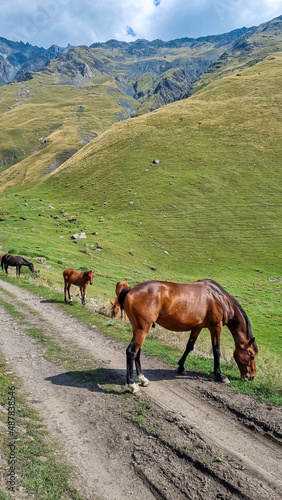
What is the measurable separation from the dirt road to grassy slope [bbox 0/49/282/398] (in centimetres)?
1986

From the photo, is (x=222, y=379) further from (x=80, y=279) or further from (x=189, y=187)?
(x=189, y=187)

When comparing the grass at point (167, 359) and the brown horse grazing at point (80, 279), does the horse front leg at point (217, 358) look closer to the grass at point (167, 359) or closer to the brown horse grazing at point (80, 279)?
the grass at point (167, 359)

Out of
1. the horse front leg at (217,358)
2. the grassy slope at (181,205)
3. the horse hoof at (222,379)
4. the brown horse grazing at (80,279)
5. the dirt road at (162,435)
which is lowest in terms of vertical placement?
the dirt road at (162,435)

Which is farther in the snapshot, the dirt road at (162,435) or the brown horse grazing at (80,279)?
the brown horse grazing at (80,279)

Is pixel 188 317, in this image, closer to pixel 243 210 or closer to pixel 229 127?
pixel 243 210

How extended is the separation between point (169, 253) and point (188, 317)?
47.9 m

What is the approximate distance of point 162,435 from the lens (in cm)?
656

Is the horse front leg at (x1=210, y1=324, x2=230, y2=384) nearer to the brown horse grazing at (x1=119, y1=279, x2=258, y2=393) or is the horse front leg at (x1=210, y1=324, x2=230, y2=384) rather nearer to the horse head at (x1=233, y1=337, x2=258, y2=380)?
the brown horse grazing at (x1=119, y1=279, x2=258, y2=393)

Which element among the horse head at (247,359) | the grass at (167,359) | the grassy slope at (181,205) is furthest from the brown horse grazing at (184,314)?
the grassy slope at (181,205)

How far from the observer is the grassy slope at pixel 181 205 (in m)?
46.4

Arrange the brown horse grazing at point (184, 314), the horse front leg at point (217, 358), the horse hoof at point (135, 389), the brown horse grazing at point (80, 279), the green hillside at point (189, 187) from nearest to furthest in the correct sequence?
the horse hoof at point (135, 389) → the brown horse grazing at point (184, 314) → the horse front leg at point (217, 358) → the brown horse grazing at point (80, 279) → the green hillside at point (189, 187)

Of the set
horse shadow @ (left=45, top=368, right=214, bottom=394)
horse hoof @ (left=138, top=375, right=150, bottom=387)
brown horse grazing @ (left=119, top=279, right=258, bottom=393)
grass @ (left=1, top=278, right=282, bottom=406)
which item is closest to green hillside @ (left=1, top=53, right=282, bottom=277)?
grass @ (left=1, top=278, right=282, bottom=406)

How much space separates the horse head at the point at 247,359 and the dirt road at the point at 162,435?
0.99 meters

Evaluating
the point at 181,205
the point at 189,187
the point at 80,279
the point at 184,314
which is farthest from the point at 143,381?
the point at 189,187
